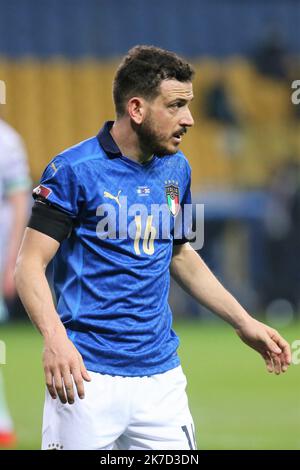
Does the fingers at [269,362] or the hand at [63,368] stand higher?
the hand at [63,368]

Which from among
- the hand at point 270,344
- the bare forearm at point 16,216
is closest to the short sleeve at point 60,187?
the hand at point 270,344

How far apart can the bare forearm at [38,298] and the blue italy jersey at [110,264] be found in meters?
0.25

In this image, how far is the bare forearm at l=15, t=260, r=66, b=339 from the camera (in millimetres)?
3885

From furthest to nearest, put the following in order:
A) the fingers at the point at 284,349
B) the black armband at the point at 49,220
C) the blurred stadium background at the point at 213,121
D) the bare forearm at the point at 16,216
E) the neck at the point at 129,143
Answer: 1. the blurred stadium background at the point at 213,121
2. the bare forearm at the point at 16,216
3. the fingers at the point at 284,349
4. the neck at the point at 129,143
5. the black armband at the point at 49,220

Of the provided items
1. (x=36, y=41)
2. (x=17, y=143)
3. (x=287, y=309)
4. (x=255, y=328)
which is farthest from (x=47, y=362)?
(x=36, y=41)

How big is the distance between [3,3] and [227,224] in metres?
7.79

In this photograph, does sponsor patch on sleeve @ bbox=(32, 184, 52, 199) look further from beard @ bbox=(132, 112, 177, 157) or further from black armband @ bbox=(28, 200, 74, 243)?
beard @ bbox=(132, 112, 177, 157)

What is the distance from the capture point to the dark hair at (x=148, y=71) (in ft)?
13.7

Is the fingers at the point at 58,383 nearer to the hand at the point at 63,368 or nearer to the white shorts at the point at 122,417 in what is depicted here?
the hand at the point at 63,368

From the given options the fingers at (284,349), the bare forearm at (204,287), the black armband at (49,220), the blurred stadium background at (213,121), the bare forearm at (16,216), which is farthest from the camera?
the blurred stadium background at (213,121)

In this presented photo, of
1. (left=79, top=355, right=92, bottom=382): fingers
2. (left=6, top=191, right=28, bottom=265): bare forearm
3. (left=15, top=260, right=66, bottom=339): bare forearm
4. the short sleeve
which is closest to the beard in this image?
the short sleeve

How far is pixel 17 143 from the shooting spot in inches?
312

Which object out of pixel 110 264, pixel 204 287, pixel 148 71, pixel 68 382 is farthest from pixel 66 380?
pixel 148 71
